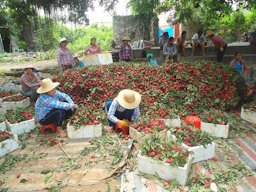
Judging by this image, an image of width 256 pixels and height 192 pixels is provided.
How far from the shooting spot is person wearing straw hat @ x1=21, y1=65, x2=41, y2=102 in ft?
19.3

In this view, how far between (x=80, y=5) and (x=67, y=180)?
9.43 m

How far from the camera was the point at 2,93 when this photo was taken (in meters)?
6.40

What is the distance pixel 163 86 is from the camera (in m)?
5.43

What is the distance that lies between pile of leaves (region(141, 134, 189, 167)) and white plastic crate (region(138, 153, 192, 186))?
47 mm

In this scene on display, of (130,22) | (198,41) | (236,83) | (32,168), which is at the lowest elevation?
(32,168)

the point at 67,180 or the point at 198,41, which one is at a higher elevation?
the point at 198,41

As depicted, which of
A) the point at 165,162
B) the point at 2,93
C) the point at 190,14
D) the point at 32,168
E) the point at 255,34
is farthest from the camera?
the point at 190,14

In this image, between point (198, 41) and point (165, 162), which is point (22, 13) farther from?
point (165, 162)

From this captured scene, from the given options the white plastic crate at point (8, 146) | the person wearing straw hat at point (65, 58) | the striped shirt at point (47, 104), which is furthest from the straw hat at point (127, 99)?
the person wearing straw hat at point (65, 58)

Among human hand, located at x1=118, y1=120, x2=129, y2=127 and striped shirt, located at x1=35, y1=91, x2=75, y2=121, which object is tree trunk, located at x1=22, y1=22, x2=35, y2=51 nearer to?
striped shirt, located at x1=35, y1=91, x2=75, y2=121

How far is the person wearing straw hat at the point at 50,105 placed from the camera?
4105 millimetres

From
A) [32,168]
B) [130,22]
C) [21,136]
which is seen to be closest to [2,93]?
[21,136]

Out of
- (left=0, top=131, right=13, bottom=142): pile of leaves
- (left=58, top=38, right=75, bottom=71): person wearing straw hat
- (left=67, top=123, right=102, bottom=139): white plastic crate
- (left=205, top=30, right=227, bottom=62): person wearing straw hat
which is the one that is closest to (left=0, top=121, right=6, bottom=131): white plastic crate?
(left=0, top=131, right=13, bottom=142): pile of leaves

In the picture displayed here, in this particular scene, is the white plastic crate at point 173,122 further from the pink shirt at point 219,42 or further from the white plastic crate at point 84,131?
the pink shirt at point 219,42
